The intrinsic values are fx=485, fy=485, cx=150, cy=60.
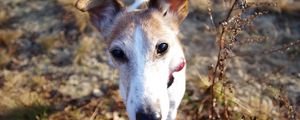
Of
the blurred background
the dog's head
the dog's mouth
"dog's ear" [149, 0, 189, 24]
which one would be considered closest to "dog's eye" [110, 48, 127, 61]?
the dog's head

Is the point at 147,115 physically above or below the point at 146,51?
below

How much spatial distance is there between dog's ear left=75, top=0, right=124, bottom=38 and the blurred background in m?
1.21

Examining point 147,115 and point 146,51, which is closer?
point 147,115

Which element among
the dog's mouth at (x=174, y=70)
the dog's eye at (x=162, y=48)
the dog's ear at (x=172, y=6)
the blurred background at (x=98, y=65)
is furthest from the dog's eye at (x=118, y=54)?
the blurred background at (x=98, y=65)

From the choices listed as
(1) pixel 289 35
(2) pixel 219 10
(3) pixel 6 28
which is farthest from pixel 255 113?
(3) pixel 6 28

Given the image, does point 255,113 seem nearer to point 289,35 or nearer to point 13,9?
point 289,35

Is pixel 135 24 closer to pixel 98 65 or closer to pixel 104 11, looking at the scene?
pixel 104 11

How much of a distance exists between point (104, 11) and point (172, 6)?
0.59 metres

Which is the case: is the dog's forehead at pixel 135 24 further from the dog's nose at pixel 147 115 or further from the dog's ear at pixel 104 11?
the dog's nose at pixel 147 115

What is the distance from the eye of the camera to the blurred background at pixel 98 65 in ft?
17.1

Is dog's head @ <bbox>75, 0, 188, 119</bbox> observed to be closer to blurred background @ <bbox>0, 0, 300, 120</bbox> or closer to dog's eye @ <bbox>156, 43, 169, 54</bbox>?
dog's eye @ <bbox>156, 43, 169, 54</bbox>

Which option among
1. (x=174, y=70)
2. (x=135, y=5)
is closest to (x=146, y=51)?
(x=174, y=70)

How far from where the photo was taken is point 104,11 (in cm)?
408

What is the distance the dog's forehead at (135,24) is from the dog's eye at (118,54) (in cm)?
10
